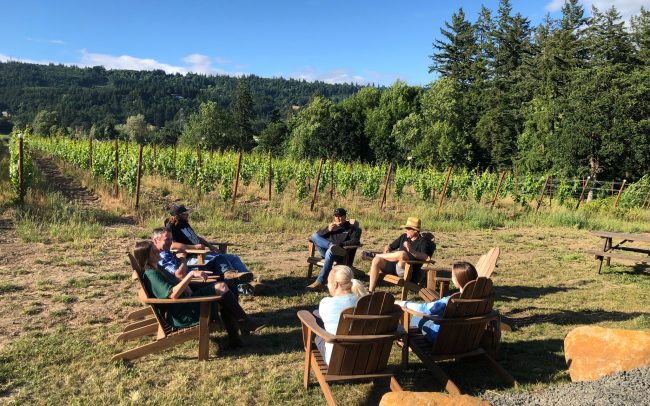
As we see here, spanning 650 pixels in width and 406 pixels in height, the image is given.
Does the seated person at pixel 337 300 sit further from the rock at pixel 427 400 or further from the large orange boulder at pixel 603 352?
the large orange boulder at pixel 603 352

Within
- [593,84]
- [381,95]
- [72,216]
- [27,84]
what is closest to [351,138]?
[381,95]

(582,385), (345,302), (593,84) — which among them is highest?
(593,84)

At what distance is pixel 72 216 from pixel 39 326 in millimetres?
5071

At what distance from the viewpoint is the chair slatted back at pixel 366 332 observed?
2850 mm

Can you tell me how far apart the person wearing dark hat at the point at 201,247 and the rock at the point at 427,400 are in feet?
8.13

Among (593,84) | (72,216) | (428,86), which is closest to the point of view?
(72,216)

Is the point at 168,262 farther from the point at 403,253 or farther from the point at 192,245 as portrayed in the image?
the point at 403,253

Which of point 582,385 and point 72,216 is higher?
point 582,385

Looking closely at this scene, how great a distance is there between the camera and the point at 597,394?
9.45ft

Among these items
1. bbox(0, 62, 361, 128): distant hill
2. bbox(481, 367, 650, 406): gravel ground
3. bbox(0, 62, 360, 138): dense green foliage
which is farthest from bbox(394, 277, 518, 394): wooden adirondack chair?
bbox(0, 62, 361, 128): distant hill

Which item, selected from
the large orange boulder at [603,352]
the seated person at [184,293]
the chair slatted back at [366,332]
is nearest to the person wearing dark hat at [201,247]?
the seated person at [184,293]

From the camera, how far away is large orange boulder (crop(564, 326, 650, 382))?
325 cm

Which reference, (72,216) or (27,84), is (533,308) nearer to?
(72,216)

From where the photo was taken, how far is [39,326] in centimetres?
416
